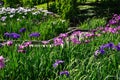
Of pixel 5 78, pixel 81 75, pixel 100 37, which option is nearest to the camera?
pixel 81 75

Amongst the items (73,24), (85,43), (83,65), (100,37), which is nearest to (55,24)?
(73,24)

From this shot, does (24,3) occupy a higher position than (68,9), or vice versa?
(68,9)

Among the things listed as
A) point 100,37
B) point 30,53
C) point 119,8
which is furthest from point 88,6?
point 30,53

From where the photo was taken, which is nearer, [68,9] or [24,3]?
[68,9]

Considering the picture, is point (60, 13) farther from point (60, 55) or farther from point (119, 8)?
point (60, 55)

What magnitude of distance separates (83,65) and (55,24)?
5.67 metres

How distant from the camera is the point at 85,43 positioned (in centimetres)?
616

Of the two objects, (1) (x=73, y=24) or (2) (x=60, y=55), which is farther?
(1) (x=73, y=24)

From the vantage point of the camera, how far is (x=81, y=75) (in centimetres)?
457

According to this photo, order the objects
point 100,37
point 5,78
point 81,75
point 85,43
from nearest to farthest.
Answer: point 81,75 → point 5,78 → point 85,43 → point 100,37

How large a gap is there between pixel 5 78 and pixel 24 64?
36 centimetres

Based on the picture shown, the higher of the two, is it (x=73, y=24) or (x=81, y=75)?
(x=81, y=75)

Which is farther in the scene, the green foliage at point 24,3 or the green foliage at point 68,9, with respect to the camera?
the green foliage at point 24,3

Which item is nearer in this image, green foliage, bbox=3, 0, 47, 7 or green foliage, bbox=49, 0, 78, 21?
green foliage, bbox=49, 0, 78, 21
